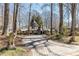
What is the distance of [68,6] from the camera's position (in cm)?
229

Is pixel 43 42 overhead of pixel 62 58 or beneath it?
overhead

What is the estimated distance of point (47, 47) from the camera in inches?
89.8

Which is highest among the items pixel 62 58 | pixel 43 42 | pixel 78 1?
pixel 78 1

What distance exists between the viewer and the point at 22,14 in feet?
7.51

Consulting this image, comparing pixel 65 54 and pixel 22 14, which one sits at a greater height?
pixel 22 14

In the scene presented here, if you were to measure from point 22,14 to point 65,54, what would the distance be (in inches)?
20.6

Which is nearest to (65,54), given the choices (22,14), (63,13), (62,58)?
(62,58)

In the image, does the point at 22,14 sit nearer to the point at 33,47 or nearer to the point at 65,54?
the point at 33,47

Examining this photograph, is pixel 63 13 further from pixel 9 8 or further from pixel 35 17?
pixel 9 8

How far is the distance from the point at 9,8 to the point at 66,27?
54 cm

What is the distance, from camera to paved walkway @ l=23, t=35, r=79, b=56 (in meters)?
2.26

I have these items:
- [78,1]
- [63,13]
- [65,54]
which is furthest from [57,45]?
[78,1]

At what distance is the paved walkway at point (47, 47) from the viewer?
2262 mm

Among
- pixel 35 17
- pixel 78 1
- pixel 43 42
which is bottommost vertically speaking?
pixel 43 42
